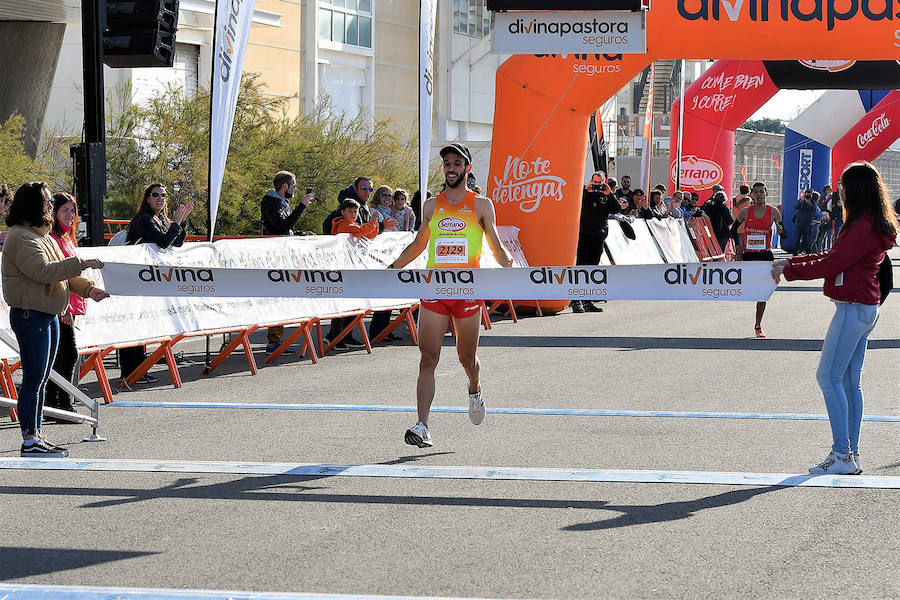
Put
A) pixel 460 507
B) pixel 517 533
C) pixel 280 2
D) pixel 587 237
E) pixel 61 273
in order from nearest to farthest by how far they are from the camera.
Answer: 1. pixel 517 533
2. pixel 460 507
3. pixel 61 273
4. pixel 587 237
5. pixel 280 2

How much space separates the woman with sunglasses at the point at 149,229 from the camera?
11.5 metres

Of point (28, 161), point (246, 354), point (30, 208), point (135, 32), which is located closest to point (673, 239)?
point (28, 161)

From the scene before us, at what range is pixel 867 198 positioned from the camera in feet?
24.6

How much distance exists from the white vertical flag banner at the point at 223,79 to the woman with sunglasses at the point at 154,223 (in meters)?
0.70

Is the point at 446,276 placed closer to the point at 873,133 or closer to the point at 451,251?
the point at 451,251

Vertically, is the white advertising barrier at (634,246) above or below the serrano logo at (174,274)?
below

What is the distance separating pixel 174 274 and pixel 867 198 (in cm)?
442

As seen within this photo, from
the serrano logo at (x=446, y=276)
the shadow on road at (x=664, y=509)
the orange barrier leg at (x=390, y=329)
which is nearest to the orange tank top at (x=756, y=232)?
the orange barrier leg at (x=390, y=329)

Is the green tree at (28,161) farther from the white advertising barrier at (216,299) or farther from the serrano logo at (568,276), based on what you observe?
the serrano logo at (568,276)

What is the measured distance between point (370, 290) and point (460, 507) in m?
2.28

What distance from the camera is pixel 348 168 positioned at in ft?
81.1

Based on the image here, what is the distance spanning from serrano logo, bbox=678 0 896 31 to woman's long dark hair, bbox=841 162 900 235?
920 cm

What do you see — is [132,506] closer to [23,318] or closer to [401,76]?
[23,318]

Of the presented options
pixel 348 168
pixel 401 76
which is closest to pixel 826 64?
pixel 348 168
